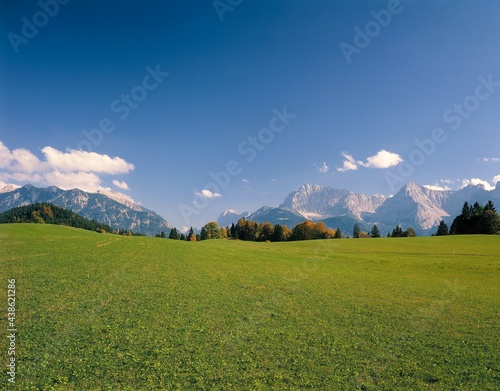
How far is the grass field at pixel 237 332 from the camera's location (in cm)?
1191

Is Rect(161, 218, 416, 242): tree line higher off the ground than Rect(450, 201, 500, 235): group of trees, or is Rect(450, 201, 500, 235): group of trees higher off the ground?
Rect(450, 201, 500, 235): group of trees

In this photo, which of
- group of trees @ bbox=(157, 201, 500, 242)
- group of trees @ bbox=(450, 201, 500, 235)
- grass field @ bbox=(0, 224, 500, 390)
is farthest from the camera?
group of trees @ bbox=(157, 201, 500, 242)

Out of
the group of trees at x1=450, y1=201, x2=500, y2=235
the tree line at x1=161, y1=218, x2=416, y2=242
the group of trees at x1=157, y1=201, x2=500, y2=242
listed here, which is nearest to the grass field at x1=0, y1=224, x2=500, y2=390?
the group of trees at x1=450, y1=201, x2=500, y2=235

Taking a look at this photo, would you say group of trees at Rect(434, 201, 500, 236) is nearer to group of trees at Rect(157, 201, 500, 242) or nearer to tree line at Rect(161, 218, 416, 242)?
group of trees at Rect(157, 201, 500, 242)

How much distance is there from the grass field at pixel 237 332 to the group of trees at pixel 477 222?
114 metres

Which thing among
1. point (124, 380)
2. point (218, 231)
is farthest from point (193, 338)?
point (218, 231)

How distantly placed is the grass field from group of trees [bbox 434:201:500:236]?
11354cm

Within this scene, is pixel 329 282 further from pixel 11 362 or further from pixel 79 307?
pixel 11 362

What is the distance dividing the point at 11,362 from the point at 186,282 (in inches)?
626

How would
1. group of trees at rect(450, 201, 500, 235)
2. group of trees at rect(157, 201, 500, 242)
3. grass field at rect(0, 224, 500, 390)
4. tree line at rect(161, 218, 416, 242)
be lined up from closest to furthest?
grass field at rect(0, 224, 500, 390), group of trees at rect(450, 201, 500, 235), group of trees at rect(157, 201, 500, 242), tree line at rect(161, 218, 416, 242)

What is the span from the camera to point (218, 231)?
164250 mm

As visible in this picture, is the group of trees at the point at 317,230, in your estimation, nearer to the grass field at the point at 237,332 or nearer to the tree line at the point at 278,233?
the tree line at the point at 278,233

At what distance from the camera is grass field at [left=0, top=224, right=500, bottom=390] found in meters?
11.9

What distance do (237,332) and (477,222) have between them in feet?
484
